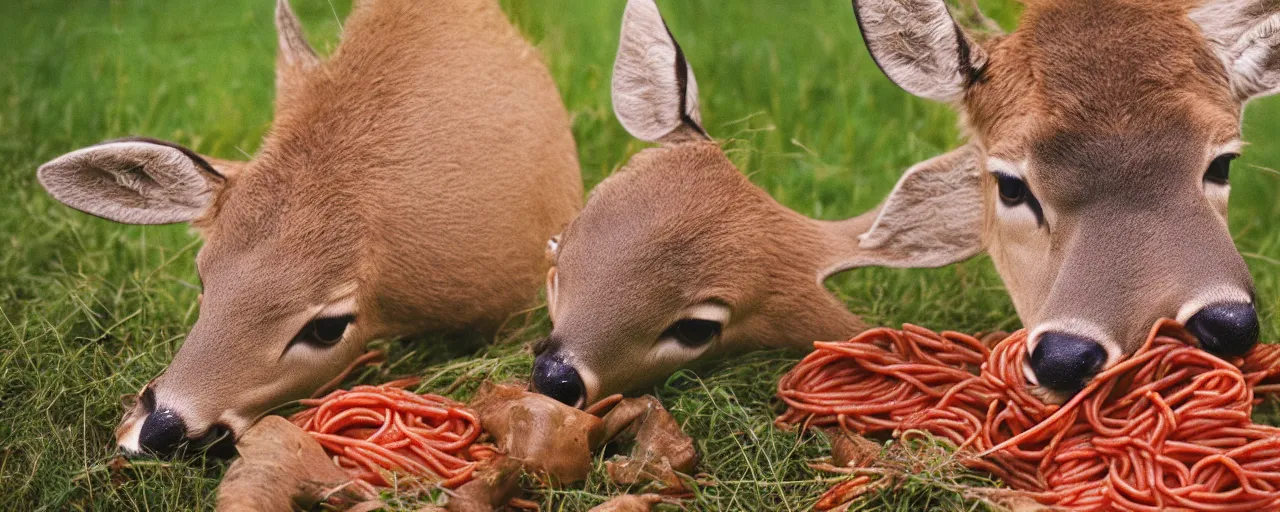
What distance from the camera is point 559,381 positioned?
16.8 feet

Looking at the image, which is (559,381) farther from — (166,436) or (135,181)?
(135,181)

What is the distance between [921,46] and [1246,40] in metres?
1.16

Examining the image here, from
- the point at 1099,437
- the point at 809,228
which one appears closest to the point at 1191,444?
the point at 1099,437

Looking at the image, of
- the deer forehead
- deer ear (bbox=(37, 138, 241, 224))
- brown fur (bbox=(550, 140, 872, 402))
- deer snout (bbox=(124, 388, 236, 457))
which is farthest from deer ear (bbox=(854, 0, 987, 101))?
deer snout (bbox=(124, 388, 236, 457))

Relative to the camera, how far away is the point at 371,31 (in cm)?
622

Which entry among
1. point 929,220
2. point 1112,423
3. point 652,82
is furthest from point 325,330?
point 1112,423

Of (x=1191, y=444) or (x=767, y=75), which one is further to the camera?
(x=767, y=75)

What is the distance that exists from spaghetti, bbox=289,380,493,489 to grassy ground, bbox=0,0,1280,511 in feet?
1.26

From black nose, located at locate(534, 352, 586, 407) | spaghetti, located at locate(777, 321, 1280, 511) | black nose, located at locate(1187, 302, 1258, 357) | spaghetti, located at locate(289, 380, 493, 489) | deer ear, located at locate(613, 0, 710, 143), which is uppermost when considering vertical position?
deer ear, located at locate(613, 0, 710, 143)

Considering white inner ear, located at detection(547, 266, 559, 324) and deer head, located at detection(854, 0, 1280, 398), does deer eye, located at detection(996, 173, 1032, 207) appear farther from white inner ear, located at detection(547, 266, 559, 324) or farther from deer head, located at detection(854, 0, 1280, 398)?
white inner ear, located at detection(547, 266, 559, 324)

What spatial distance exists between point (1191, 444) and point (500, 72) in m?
3.45

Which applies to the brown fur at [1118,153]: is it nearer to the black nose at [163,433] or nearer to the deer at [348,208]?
the deer at [348,208]

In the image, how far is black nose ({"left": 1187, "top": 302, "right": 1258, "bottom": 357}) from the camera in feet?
15.0

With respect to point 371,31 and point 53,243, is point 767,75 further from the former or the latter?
point 53,243
